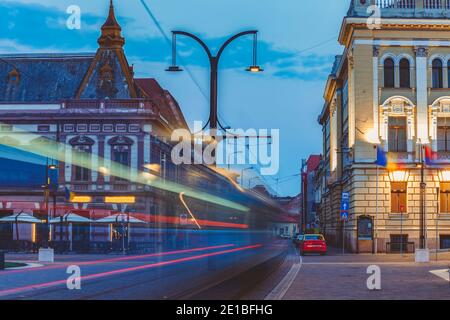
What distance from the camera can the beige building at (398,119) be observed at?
52906 mm

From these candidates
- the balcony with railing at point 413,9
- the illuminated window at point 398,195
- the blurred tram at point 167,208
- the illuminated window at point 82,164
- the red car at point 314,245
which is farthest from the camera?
the balcony with railing at point 413,9

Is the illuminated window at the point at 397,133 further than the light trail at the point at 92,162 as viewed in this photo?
Yes

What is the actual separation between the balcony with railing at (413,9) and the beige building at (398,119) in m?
0.07

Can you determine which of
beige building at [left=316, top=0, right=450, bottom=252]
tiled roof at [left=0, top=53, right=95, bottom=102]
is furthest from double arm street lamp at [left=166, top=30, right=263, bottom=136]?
beige building at [left=316, top=0, right=450, bottom=252]

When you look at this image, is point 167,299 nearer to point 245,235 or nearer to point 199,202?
point 199,202

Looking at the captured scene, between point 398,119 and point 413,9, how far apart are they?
7.36 m

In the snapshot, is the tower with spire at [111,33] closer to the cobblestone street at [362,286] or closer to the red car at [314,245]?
the cobblestone street at [362,286]

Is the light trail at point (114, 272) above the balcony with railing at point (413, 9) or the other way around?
the other way around

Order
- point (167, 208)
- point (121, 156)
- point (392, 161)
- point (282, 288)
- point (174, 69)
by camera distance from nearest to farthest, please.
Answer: point (167, 208), point (282, 288), point (121, 156), point (174, 69), point (392, 161)

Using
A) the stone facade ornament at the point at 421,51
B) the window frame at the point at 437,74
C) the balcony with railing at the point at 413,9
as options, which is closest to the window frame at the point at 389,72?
the stone facade ornament at the point at 421,51

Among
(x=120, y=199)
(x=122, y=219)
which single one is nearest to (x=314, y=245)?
(x=122, y=219)

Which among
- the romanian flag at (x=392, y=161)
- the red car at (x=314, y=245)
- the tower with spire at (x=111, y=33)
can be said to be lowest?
the red car at (x=314, y=245)

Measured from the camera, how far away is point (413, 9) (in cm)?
5403

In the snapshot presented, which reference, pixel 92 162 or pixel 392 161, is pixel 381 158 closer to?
pixel 392 161
